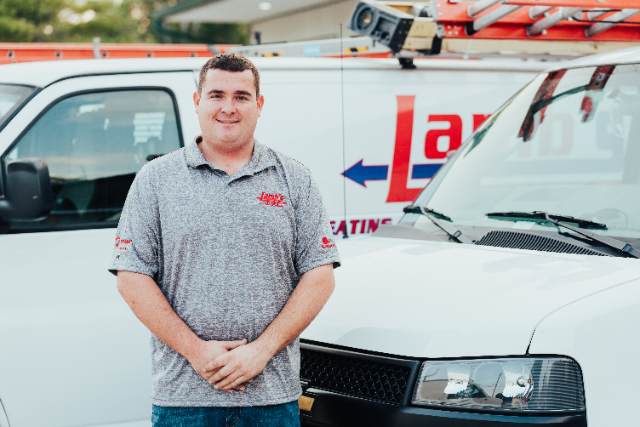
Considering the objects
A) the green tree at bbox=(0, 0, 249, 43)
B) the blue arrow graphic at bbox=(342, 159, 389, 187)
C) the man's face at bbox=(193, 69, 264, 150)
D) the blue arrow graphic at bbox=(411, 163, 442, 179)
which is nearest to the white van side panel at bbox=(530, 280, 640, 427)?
the man's face at bbox=(193, 69, 264, 150)

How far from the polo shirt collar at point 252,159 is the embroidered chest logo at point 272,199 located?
0.28ft

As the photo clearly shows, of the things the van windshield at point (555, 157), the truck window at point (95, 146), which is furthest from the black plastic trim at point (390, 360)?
the truck window at point (95, 146)

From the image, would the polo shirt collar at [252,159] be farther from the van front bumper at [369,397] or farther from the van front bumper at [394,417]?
the van front bumper at [394,417]

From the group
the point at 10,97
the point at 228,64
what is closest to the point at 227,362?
the point at 228,64

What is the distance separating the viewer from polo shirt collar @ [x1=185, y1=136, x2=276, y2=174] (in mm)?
3255

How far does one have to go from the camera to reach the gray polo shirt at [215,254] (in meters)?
3.16

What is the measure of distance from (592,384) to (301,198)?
1.04 m

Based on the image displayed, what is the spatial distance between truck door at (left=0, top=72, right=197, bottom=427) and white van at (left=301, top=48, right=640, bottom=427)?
44.2 inches

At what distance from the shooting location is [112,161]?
496 centimetres

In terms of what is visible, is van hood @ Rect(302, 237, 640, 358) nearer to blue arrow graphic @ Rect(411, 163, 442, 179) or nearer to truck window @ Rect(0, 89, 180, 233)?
truck window @ Rect(0, 89, 180, 233)

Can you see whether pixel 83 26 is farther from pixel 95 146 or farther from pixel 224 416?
pixel 224 416

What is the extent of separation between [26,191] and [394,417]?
1.91m

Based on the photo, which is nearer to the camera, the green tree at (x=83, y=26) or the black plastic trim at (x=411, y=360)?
the black plastic trim at (x=411, y=360)

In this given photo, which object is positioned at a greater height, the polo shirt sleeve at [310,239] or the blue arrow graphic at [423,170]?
the polo shirt sleeve at [310,239]
